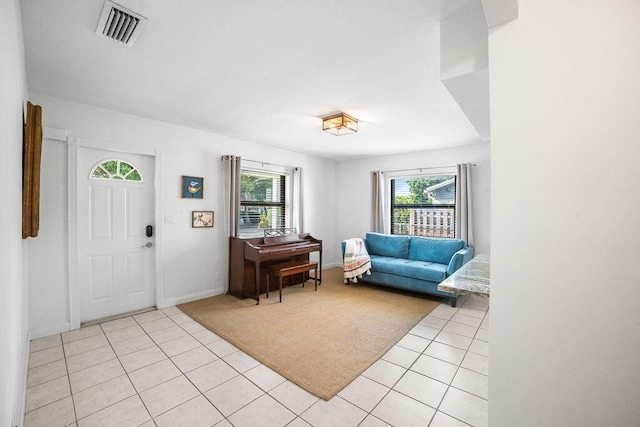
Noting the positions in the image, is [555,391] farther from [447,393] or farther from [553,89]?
[447,393]

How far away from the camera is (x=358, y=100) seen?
2.86m

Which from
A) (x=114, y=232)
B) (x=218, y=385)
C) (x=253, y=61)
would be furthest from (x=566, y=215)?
(x=114, y=232)

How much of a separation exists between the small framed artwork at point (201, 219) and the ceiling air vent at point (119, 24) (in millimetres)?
2444

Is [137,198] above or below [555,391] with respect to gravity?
above

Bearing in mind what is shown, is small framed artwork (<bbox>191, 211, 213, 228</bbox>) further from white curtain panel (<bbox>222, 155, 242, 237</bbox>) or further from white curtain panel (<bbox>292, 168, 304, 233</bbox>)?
white curtain panel (<bbox>292, 168, 304, 233</bbox>)

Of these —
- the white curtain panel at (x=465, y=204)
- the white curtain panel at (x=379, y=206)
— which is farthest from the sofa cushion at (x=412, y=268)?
the white curtain panel at (x=379, y=206)

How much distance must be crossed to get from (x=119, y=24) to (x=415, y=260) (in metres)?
4.74

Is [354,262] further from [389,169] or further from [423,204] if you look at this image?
[389,169]

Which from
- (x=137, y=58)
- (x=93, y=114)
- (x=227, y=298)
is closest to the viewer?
(x=137, y=58)

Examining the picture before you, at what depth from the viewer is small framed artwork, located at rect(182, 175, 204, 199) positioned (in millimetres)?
3822

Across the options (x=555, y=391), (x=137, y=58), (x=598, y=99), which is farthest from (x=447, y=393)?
(x=137, y=58)

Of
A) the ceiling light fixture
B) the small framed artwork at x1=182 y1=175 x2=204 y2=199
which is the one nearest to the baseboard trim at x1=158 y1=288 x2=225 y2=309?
the small framed artwork at x1=182 y1=175 x2=204 y2=199

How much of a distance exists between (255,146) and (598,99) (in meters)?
4.45

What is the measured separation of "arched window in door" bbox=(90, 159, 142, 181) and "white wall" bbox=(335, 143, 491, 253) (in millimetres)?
4096
